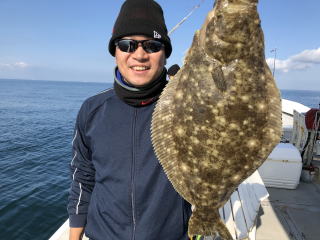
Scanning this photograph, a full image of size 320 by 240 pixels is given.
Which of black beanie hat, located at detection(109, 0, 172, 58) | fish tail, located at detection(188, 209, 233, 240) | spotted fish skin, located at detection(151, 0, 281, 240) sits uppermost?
black beanie hat, located at detection(109, 0, 172, 58)

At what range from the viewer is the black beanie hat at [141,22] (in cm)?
216

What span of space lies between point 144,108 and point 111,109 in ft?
1.10

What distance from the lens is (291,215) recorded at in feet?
20.5

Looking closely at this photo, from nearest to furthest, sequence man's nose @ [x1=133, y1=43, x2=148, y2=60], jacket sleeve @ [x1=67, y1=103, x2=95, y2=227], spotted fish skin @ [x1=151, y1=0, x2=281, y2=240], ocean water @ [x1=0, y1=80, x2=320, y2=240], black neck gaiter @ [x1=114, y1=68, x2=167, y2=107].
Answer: spotted fish skin @ [x1=151, y1=0, x2=281, y2=240]
man's nose @ [x1=133, y1=43, x2=148, y2=60]
black neck gaiter @ [x1=114, y1=68, x2=167, y2=107]
jacket sleeve @ [x1=67, y1=103, x2=95, y2=227]
ocean water @ [x1=0, y1=80, x2=320, y2=240]

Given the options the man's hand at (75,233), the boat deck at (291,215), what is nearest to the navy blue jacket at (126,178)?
the man's hand at (75,233)

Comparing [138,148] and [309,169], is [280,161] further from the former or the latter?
[138,148]

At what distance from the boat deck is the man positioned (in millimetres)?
3841

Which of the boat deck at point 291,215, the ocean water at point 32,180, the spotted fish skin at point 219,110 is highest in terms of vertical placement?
the spotted fish skin at point 219,110

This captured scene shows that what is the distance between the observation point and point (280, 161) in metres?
7.29

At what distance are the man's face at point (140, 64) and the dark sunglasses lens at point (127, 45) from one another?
3 cm

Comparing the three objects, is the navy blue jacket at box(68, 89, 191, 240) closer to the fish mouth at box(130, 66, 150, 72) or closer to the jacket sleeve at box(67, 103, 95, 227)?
the jacket sleeve at box(67, 103, 95, 227)

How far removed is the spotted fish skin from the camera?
177cm

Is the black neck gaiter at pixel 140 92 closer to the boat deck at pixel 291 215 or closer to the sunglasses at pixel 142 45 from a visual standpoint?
the sunglasses at pixel 142 45

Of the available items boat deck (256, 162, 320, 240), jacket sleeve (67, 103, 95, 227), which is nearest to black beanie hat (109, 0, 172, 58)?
jacket sleeve (67, 103, 95, 227)
